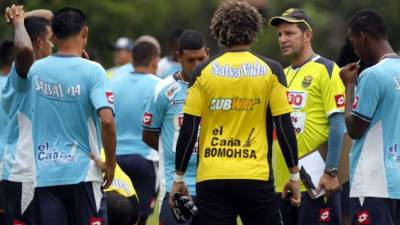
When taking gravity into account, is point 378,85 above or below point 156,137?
above

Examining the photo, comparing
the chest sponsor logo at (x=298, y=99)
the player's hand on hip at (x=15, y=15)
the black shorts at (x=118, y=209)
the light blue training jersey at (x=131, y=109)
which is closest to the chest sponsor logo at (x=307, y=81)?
the chest sponsor logo at (x=298, y=99)

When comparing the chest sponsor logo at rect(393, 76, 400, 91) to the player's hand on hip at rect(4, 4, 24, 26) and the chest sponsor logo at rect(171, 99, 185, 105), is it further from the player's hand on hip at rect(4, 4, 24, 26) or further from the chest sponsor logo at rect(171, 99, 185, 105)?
the player's hand on hip at rect(4, 4, 24, 26)

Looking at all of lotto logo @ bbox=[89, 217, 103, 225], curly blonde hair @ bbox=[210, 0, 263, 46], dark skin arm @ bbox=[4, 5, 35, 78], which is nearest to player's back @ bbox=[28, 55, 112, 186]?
dark skin arm @ bbox=[4, 5, 35, 78]

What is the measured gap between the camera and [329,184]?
10.6 metres

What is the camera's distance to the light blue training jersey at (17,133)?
10188mm

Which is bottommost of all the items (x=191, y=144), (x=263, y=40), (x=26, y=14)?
(x=263, y=40)

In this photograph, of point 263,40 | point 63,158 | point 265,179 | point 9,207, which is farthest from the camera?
point 263,40

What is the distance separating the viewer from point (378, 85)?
9.45m

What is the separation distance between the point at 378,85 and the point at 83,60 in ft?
7.72

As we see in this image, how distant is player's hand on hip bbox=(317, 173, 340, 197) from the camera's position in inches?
417

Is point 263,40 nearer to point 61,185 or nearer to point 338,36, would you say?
point 338,36

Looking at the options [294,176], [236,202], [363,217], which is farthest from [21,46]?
[363,217]

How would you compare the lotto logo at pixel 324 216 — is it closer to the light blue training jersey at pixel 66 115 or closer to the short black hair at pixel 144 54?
the light blue training jersey at pixel 66 115

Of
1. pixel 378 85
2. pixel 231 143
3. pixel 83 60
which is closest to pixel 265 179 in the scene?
pixel 231 143
